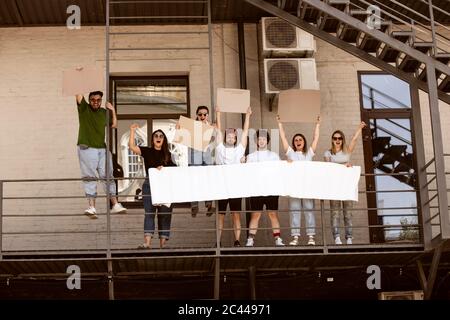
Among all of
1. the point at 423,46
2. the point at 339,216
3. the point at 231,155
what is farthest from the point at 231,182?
the point at 423,46

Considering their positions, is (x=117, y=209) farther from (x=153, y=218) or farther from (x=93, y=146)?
(x=93, y=146)

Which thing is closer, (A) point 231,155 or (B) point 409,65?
(A) point 231,155

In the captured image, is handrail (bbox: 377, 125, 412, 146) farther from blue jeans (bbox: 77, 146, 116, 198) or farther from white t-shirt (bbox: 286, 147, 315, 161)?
blue jeans (bbox: 77, 146, 116, 198)

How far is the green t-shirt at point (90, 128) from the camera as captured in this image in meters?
12.2

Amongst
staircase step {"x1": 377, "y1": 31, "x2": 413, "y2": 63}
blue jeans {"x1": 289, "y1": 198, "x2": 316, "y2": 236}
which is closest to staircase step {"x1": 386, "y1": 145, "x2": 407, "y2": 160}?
staircase step {"x1": 377, "y1": 31, "x2": 413, "y2": 63}

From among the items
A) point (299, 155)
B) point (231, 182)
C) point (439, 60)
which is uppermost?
point (439, 60)

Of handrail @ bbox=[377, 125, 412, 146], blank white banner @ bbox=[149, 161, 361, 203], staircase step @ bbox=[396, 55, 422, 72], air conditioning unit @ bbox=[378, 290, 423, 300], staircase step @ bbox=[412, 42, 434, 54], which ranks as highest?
staircase step @ bbox=[412, 42, 434, 54]

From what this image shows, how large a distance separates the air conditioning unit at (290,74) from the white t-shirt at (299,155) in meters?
1.68

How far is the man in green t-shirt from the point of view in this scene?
39.8 ft

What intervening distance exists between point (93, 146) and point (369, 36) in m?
4.07

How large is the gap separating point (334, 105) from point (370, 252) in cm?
335

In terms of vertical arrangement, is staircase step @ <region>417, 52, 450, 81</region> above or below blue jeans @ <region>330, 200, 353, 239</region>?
above

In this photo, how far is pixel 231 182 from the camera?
459 inches

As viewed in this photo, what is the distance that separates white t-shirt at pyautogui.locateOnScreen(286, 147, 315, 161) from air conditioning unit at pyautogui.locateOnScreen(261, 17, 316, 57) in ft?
7.09
